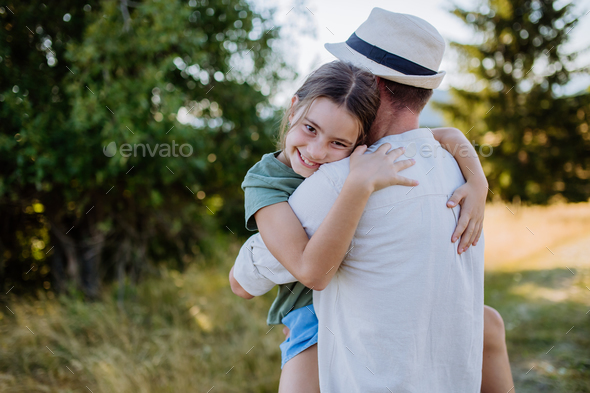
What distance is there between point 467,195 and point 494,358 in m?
0.76

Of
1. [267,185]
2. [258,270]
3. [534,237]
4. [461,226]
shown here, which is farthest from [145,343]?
[534,237]

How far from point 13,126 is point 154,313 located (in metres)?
2.09

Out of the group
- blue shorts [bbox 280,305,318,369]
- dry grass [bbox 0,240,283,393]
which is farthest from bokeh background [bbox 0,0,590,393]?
Result: blue shorts [bbox 280,305,318,369]

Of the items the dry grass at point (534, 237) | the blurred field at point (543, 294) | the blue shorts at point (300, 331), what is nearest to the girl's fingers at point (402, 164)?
the blue shorts at point (300, 331)

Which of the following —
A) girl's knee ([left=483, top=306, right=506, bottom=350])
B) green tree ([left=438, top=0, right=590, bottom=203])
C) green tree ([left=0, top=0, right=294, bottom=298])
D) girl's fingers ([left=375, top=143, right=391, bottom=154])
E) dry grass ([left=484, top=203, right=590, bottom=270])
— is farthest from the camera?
green tree ([left=438, top=0, right=590, bottom=203])

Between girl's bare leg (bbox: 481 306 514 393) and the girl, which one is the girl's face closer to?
the girl

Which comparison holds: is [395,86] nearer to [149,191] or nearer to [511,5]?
[149,191]

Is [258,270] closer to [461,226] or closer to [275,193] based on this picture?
[275,193]

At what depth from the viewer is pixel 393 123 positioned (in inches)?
50.7

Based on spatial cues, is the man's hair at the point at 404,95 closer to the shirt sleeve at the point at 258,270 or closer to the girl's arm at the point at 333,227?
the girl's arm at the point at 333,227

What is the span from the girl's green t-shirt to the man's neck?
30 centimetres

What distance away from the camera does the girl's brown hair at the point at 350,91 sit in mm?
1245

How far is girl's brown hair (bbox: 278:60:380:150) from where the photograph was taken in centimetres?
125

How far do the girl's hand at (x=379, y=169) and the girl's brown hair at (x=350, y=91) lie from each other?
7.0 inches
